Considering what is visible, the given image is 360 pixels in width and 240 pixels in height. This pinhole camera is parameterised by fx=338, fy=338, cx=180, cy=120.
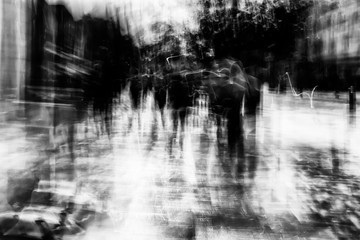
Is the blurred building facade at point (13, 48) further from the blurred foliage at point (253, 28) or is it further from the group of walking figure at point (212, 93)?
the blurred foliage at point (253, 28)

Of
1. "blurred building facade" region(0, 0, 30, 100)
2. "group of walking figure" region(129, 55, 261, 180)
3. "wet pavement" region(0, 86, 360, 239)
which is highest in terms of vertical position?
"blurred building facade" region(0, 0, 30, 100)

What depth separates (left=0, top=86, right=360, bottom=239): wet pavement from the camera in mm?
1981

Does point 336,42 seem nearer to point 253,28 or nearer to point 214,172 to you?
point 253,28

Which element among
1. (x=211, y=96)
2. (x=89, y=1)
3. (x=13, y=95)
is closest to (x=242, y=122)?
(x=211, y=96)

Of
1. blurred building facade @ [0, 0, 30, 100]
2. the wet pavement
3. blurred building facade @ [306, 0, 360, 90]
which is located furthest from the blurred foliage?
blurred building facade @ [0, 0, 30, 100]

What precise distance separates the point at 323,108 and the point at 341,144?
0.25 m

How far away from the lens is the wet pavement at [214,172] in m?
1.98

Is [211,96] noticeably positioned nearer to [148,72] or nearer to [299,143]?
[148,72]

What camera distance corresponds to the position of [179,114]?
2254mm

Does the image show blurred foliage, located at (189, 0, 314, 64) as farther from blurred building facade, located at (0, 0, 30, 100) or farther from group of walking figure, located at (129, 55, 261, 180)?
blurred building facade, located at (0, 0, 30, 100)

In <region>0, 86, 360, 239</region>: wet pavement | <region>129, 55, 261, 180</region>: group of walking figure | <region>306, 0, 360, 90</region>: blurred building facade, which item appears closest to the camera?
<region>0, 86, 360, 239</region>: wet pavement

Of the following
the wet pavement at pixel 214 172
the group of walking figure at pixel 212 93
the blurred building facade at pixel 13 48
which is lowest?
the wet pavement at pixel 214 172

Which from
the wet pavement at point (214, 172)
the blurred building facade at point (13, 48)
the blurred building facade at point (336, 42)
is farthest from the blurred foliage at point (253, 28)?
the blurred building facade at point (13, 48)

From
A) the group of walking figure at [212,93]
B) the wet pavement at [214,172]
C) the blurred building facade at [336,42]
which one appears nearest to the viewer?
the wet pavement at [214,172]
